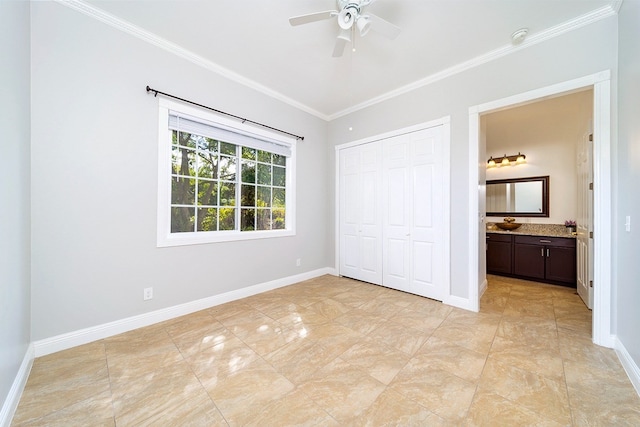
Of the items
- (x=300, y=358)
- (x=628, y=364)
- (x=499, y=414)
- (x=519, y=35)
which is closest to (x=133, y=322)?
(x=300, y=358)

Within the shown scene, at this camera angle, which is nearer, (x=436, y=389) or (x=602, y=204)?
(x=436, y=389)

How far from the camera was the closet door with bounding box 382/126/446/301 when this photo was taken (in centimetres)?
310

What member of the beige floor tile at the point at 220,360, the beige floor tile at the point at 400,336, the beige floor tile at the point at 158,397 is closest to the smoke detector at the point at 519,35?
the beige floor tile at the point at 400,336

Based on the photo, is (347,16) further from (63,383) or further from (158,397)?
(63,383)

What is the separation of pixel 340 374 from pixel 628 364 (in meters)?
2.07

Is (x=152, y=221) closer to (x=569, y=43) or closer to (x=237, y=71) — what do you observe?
(x=237, y=71)

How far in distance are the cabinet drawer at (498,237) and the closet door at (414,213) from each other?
2113mm

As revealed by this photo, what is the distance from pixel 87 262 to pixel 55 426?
1.27m

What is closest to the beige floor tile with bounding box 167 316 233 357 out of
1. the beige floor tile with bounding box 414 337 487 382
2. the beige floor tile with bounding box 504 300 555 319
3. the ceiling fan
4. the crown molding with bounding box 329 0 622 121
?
the beige floor tile with bounding box 414 337 487 382

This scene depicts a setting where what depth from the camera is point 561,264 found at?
3699 mm

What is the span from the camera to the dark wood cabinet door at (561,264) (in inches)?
142

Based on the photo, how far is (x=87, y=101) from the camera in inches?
83.2

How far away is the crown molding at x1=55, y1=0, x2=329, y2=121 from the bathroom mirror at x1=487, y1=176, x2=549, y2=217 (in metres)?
4.57

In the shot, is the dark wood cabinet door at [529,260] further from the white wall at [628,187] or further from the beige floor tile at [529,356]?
the beige floor tile at [529,356]
